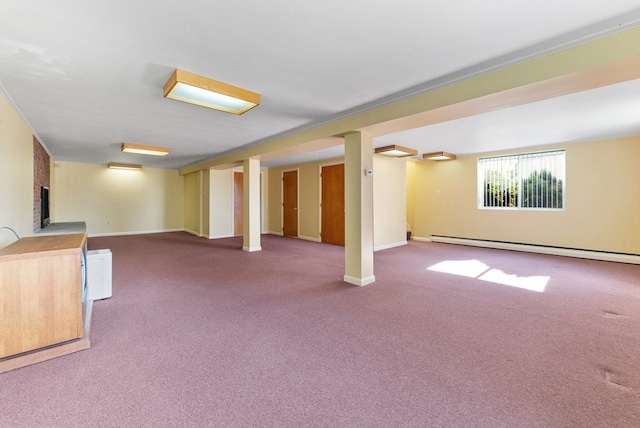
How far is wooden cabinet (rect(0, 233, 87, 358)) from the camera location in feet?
6.71

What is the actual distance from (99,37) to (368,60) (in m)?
2.07

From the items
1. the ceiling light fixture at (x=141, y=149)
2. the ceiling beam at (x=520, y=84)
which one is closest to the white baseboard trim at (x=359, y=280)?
the ceiling beam at (x=520, y=84)

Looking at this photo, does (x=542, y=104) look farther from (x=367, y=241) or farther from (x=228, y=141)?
(x=228, y=141)

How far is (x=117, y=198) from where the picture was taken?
29.3 ft

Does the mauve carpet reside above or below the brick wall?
below

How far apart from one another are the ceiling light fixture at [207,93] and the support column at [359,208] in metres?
1.49

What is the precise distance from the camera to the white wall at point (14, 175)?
2.95 metres

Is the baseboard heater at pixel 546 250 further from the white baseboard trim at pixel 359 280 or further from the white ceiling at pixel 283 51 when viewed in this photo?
→ the white baseboard trim at pixel 359 280

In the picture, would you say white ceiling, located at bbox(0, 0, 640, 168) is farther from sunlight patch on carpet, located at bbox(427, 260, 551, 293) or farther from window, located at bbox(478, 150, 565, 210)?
sunlight patch on carpet, located at bbox(427, 260, 551, 293)

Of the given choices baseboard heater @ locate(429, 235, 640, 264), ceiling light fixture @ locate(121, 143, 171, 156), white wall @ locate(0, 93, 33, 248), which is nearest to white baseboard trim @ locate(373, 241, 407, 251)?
baseboard heater @ locate(429, 235, 640, 264)

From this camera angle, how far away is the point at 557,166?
605cm

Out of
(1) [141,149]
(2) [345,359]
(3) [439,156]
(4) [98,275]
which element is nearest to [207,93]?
(4) [98,275]

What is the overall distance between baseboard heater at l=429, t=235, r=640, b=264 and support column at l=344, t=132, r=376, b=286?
4.54m

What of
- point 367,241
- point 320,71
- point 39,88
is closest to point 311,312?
point 367,241
